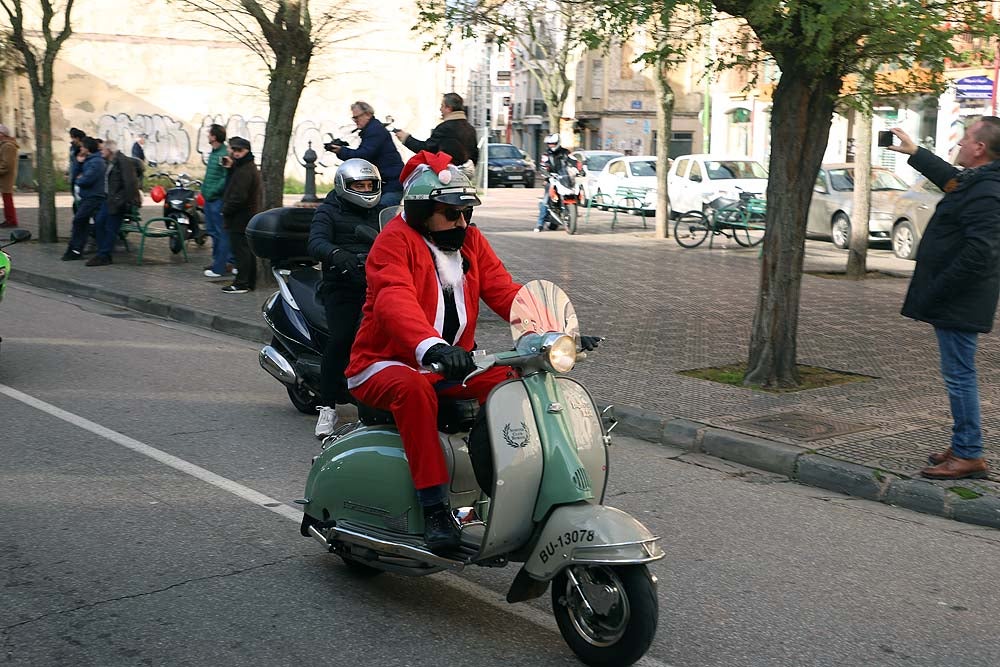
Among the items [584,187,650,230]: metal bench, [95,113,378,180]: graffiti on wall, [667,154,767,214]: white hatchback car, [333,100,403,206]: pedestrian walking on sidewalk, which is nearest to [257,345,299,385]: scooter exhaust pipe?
[333,100,403,206]: pedestrian walking on sidewalk

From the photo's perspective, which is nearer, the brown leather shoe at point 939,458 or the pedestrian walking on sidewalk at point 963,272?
the pedestrian walking on sidewalk at point 963,272

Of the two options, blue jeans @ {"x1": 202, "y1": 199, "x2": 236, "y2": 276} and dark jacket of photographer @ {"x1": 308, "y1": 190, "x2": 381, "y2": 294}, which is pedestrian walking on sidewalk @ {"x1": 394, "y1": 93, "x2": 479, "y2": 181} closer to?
dark jacket of photographer @ {"x1": 308, "y1": 190, "x2": 381, "y2": 294}

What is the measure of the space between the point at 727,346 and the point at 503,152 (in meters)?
37.4

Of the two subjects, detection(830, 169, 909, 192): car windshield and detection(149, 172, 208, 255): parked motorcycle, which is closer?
detection(149, 172, 208, 255): parked motorcycle

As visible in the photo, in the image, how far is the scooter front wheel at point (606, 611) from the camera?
3.82m

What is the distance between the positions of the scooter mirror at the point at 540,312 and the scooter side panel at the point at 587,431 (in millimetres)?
206

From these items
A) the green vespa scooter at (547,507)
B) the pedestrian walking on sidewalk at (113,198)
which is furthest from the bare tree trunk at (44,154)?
the green vespa scooter at (547,507)

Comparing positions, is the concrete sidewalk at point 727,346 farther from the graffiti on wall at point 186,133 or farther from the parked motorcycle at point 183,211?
the graffiti on wall at point 186,133

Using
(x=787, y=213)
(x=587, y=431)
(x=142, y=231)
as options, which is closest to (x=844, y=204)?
(x=142, y=231)

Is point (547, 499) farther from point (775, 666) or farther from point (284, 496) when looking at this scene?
point (284, 496)

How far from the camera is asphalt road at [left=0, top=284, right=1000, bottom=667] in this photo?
4.21 m

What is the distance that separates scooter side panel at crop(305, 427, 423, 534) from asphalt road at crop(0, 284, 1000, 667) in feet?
1.18

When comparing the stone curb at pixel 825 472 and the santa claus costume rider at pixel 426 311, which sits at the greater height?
the santa claus costume rider at pixel 426 311

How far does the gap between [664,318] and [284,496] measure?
6884 millimetres
